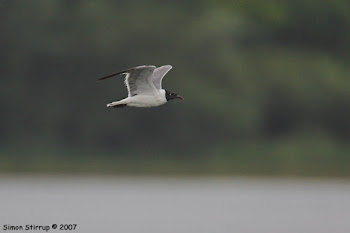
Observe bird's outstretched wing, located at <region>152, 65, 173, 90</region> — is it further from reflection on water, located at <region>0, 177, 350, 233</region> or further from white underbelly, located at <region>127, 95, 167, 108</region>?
reflection on water, located at <region>0, 177, 350, 233</region>

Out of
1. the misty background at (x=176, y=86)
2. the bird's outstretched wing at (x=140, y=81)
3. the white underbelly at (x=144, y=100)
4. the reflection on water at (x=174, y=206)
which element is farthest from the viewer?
the misty background at (x=176, y=86)

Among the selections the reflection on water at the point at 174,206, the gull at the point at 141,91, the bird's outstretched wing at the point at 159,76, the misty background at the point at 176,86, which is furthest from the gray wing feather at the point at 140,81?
the misty background at the point at 176,86

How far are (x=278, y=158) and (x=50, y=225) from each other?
852 cm

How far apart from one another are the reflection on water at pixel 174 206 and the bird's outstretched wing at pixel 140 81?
4810 mm

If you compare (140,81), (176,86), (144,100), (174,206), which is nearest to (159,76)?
(144,100)

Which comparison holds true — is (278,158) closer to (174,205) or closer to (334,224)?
(174,205)

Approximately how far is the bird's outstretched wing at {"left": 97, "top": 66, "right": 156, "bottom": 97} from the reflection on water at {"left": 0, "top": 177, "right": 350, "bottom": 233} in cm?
481

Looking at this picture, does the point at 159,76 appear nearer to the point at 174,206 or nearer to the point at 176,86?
the point at 174,206

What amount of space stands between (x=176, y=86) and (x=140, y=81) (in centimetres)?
1338

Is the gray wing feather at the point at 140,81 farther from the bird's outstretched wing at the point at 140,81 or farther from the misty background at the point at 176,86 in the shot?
the misty background at the point at 176,86

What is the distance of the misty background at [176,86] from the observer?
2167 cm

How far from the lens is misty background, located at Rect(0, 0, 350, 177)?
2167 cm

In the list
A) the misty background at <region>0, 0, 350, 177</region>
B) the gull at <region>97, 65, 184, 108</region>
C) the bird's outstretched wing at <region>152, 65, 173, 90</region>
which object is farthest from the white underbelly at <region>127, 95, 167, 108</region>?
the misty background at <region>0, 0, 350, 177</region>

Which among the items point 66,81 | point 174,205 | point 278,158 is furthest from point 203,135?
point 174,205
